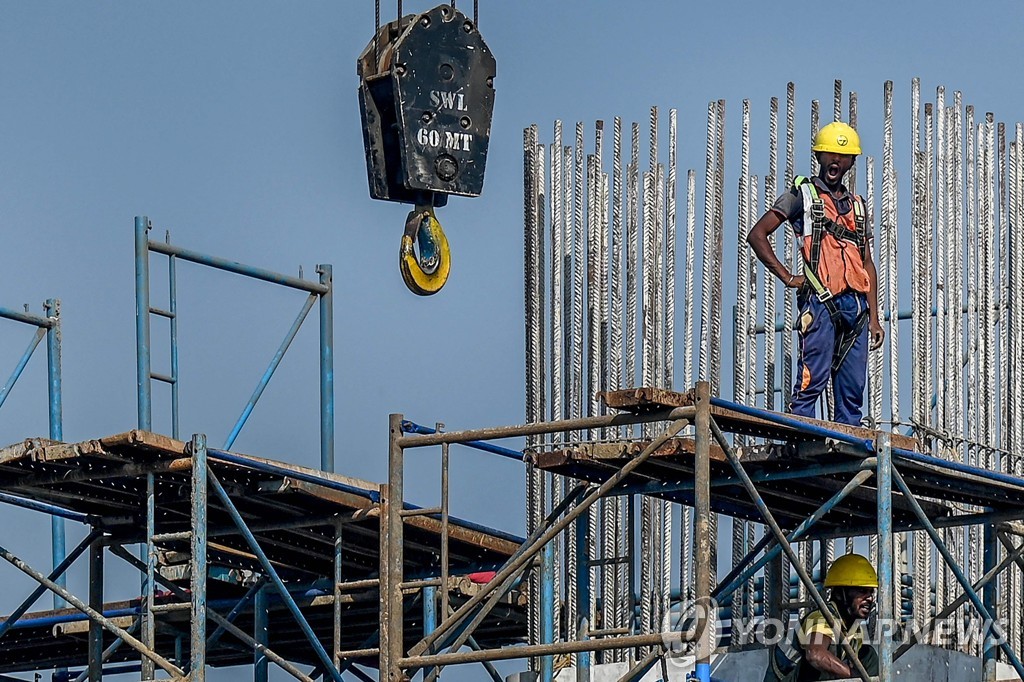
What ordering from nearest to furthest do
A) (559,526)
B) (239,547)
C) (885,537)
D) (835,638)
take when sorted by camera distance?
1. (559,526)
2. (885,537)
3. (835,638)
4. (239,547)

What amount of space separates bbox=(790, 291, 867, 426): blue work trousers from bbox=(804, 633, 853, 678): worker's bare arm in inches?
78.4

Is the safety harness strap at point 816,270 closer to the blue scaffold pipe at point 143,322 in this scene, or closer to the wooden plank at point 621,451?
the wooden plank at point 621,451

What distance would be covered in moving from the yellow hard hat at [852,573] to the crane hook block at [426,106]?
4.53 metres

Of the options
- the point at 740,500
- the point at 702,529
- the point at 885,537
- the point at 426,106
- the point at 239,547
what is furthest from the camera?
the point at 239,547

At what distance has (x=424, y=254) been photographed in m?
24.6

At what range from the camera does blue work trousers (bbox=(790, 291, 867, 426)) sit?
23641 millimetres

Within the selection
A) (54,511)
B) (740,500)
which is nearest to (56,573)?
(54,511)

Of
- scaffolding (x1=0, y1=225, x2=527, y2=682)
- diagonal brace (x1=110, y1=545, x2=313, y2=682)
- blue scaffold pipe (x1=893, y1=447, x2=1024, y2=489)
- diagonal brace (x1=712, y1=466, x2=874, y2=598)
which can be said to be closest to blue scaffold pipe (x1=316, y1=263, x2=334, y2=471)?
scaffolding (x1=0, y1=225, x2=527, y2=682)

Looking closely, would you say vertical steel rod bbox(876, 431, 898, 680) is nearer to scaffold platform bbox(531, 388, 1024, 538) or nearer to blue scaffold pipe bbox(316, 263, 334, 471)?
scaffold platform bbox(531, 388, 1024, 538)

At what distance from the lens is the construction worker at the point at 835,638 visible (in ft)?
74.1

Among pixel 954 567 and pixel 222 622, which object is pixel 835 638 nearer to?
pixel 954 567

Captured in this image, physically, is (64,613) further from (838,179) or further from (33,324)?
(838,179)

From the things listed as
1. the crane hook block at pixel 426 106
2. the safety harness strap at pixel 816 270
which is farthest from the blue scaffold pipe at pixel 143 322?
the safety harness strap at pixel 816 270

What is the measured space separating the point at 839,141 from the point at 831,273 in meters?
1.15
